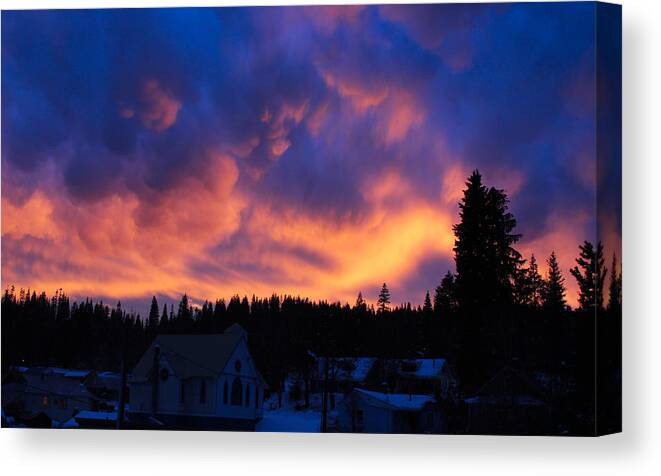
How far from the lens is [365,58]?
15234 mm

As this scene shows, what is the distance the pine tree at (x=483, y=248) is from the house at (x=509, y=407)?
1.07m

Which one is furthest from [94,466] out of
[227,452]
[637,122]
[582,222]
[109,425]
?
[637,122]

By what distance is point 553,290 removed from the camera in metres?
14.8

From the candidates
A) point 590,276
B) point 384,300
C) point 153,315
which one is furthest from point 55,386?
point 590,276

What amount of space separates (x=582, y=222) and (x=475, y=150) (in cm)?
176

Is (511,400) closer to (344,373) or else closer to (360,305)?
(344,373)

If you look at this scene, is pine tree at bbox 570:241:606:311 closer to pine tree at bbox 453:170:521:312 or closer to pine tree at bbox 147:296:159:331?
pine tree at bbox 453:170:521:312

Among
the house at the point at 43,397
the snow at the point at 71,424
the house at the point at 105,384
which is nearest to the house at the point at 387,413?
the house at the point at 105,384

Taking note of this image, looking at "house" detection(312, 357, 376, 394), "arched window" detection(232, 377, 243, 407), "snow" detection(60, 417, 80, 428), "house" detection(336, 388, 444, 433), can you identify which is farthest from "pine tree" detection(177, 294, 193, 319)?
"house" detection(336, 388, 444, 433)

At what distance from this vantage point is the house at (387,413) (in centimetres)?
1495

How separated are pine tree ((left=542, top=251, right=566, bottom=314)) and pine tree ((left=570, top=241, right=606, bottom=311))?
0.74 ft

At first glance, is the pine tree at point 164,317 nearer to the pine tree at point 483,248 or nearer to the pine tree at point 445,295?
the pine tree at point 445,295

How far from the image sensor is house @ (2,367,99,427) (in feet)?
51.5

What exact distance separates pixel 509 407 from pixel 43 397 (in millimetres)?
6600
